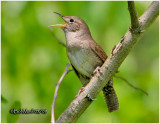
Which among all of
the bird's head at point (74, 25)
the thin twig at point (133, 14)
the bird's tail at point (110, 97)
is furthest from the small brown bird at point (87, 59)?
the thin twig at point (133, 14)

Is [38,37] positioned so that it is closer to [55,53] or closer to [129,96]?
[55,53]

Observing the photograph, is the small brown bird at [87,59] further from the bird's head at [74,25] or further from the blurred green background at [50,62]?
the bird's head at [74,25]

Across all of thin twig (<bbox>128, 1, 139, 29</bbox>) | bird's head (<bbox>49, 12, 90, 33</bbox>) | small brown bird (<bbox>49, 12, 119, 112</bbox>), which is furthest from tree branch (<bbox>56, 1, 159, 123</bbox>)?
bird's head (<bbox>49, 12, 90, 33</bbox>)

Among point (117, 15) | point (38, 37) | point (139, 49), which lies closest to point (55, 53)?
point (38, 37)

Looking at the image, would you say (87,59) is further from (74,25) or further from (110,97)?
(74,25)

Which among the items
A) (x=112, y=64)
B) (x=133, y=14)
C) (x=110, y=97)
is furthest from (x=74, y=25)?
(x=133, y=14)

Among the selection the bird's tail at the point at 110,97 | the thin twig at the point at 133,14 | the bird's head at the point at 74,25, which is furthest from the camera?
the bird's head at the point at 74,25

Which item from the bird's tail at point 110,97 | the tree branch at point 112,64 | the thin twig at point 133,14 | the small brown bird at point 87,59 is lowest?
the bird's tail at point 110,97

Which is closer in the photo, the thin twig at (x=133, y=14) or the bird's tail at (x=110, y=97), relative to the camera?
the thin twig at (x=133, y=14)
